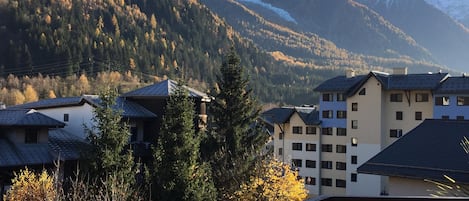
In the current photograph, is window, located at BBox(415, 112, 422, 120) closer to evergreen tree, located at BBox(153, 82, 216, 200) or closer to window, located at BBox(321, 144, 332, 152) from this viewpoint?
window, located at BBox(321, 144, 332, 152)

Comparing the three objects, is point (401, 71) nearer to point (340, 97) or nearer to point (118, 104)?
point (340, 97)

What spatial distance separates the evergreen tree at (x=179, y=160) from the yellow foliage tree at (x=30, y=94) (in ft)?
244

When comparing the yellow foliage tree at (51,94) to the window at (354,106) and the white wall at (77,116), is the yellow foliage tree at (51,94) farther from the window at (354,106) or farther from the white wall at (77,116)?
the white wall at (77,116)

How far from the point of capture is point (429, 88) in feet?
146

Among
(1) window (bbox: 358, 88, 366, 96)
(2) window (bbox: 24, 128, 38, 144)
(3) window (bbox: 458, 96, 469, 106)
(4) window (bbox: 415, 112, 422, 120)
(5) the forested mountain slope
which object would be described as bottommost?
(2) window (bbox: 24, 128, 38, 144)

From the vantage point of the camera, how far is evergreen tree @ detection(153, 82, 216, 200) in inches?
817

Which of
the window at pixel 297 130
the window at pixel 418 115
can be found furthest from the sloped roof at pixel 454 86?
the window at pixel 297 130

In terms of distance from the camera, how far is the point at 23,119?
90.6ft

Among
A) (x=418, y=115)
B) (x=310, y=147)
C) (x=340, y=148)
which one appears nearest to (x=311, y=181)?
(x=310, y=147)

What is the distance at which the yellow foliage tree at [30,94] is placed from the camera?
9044 centimetres

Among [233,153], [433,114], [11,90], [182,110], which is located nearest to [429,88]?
[433,114]

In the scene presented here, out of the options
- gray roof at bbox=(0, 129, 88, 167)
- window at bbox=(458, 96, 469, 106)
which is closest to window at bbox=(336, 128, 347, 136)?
window at bbox=(458, 96, 469, 106)

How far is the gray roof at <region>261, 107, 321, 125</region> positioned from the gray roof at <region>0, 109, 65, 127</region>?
26800 mm

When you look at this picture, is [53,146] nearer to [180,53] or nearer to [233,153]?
[233,153]
